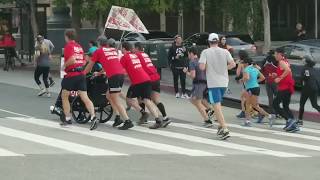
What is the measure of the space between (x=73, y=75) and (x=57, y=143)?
2.05m

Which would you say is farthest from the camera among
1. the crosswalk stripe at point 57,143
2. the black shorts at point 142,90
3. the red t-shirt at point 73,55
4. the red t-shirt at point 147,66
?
the red t-shirt at point 147,66

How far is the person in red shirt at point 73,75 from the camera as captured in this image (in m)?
13.0

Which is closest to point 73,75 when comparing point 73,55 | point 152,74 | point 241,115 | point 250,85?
point 73,55

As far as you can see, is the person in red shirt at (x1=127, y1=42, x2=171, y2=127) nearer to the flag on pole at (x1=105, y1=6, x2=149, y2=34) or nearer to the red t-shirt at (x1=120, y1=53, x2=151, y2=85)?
the red t-shirt at (x1=120, y1=53, x2=151, y2=85)

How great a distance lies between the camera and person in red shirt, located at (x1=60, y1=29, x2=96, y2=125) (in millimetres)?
13000

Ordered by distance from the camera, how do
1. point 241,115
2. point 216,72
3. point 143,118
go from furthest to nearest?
point 241,115 → point 143,118 → point 216,72

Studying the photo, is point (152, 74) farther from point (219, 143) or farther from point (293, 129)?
point (293, 129)

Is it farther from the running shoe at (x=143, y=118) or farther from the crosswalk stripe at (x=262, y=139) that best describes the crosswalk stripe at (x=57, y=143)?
the crosswalk stripe at (x=262, y=139)

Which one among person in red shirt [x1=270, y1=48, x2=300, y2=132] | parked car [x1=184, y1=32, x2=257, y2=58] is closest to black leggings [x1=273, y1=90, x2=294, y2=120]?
person in red shirt [x1=270, y1=48, x2=300, y2=132]

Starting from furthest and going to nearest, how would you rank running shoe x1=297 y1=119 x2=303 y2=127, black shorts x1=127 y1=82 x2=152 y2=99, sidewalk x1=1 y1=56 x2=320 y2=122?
sidewalk x1=1 y1=56 x2=320 y2=122, running shoe x1=297 y1=119 x2=303 y2=127, black shorts x1=127 y1=82 x2=152 y2=99

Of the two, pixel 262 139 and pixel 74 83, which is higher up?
pixel 74 83

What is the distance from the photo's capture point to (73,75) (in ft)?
42.9

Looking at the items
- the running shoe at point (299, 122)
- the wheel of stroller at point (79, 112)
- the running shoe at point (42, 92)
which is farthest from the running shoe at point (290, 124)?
the running shoe at point (42, 92)

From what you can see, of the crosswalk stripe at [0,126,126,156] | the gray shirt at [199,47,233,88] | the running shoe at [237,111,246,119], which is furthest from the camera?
the running shoe at [237,111,246,119]
